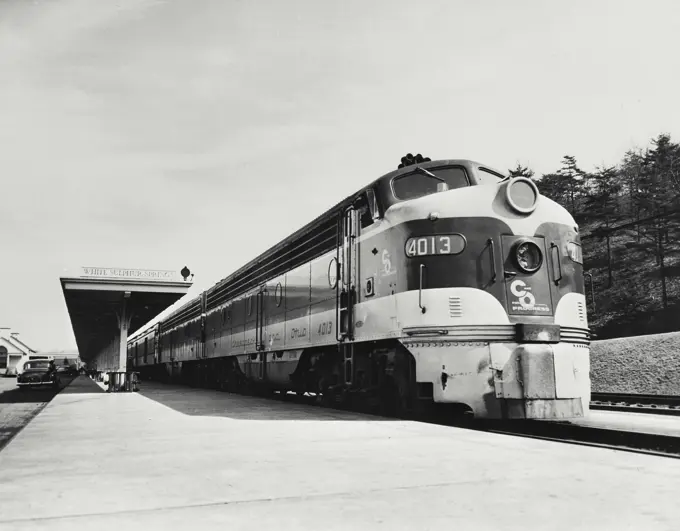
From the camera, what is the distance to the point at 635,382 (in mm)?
18469

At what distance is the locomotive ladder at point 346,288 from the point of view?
32.8ft

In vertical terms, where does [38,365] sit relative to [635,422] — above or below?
above

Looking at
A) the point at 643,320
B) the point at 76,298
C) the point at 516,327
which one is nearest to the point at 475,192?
the point at 516,327

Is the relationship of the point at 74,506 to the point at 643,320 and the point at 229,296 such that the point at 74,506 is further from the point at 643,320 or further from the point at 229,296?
the point at 643,320

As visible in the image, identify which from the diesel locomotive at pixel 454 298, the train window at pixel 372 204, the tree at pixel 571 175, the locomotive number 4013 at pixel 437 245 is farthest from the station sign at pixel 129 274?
the tree at pixel 571 175

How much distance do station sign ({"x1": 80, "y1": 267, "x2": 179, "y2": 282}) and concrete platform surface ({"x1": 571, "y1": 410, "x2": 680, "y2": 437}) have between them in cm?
1447

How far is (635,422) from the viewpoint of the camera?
9234 millimetres

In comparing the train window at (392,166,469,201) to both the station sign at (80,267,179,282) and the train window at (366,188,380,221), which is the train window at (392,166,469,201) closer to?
the train window at (366,188,380,221)

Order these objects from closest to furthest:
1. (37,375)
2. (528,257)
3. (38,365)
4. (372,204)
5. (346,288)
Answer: (528,257), (372,204), (346,288), (37,375), (38,365)

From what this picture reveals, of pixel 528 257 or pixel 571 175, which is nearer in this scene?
pixel 528 257

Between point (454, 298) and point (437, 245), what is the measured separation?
30.3 inches

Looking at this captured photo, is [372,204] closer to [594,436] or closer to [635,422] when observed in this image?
[594,436]

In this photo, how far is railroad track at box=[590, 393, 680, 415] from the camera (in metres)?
11.0

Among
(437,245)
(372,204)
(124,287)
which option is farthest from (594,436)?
(124,287)
